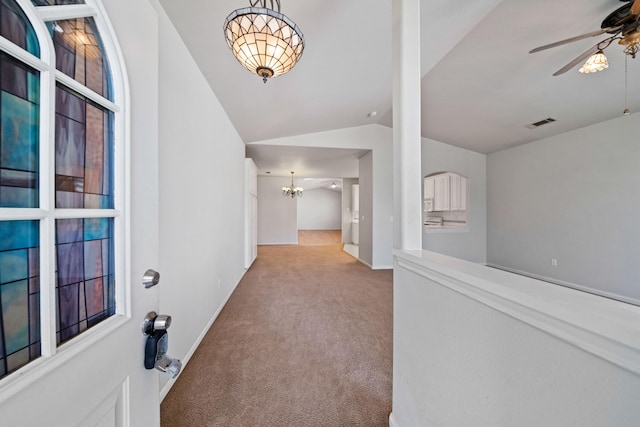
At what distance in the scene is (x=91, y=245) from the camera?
0.56 m

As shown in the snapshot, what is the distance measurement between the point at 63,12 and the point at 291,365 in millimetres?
2121

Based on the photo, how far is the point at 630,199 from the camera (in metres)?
3.06

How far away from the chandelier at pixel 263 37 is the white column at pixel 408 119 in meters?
0.54

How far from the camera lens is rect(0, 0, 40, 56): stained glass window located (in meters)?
0.39

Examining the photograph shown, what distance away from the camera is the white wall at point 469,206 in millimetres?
5121

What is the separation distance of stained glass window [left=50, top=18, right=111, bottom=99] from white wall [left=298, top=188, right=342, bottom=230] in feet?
39.8

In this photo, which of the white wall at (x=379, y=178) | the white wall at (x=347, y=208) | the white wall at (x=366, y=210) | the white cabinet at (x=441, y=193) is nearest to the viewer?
the white wall at (x=379, y=178)

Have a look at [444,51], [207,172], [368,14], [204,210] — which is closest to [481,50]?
[444,51]

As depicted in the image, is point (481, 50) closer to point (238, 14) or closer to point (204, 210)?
point (238, 14)

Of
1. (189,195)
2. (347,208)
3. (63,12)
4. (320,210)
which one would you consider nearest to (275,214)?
(347,208)

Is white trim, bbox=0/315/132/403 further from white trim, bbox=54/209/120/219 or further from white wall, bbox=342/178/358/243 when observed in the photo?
white wall, bbox=342/178/358/243

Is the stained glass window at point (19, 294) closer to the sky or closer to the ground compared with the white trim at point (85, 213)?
closer to the ground

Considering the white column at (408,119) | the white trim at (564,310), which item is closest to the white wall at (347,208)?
the white column at (408,119)

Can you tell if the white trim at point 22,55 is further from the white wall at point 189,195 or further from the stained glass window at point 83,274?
the white wall at point 189,195
